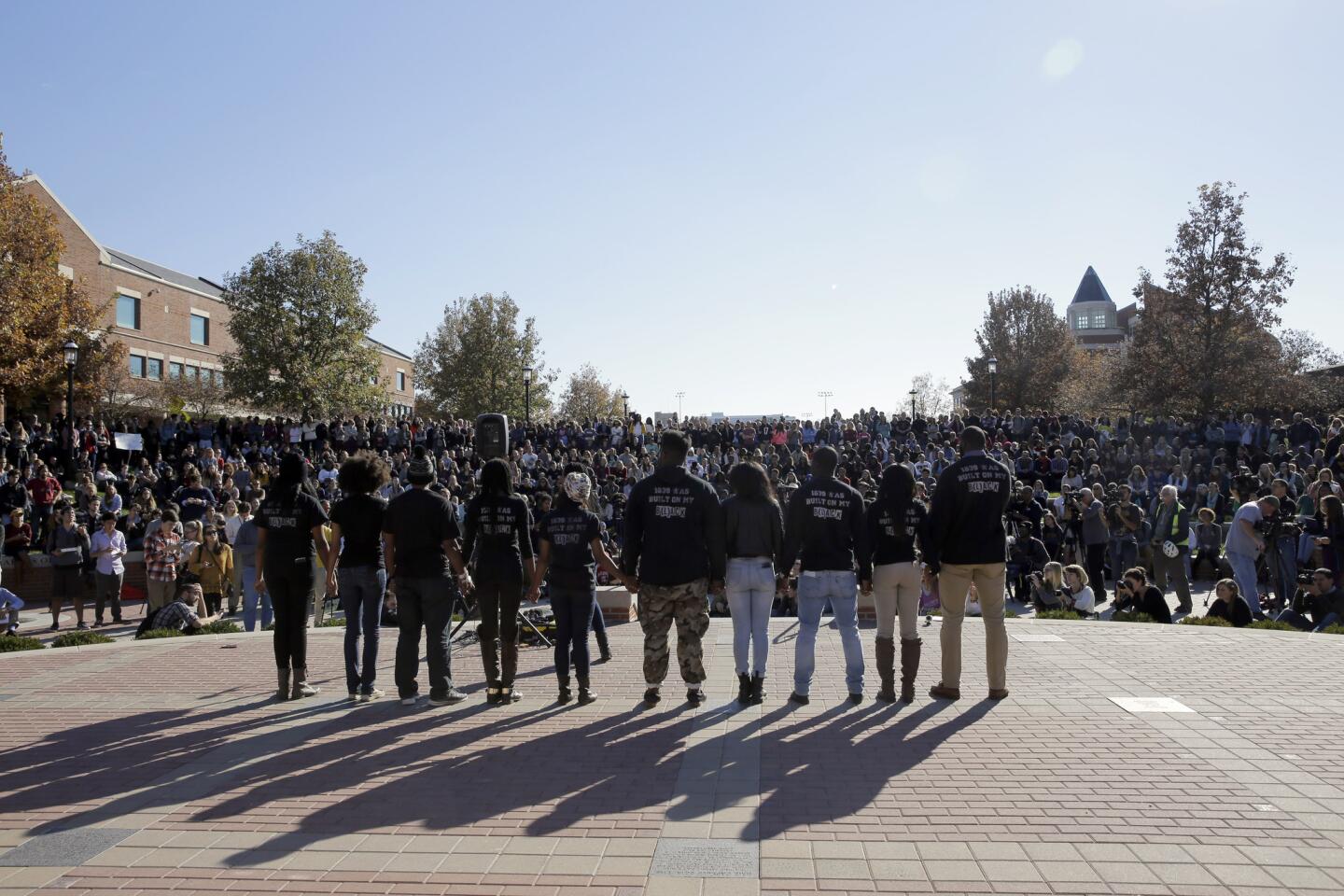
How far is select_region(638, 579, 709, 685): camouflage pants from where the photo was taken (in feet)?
21.7

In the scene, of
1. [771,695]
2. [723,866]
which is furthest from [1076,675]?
[723,866]

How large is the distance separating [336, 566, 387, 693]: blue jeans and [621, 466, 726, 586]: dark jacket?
1.93 m

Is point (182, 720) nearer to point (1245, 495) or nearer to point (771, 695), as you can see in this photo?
point (771, 695)

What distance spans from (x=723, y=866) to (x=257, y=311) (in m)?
40.1

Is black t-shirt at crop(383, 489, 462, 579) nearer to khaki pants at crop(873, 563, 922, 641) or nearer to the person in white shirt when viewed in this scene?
khaki pants at crop(873, 563, 922, 641)

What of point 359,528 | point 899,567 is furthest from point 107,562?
point 899,567

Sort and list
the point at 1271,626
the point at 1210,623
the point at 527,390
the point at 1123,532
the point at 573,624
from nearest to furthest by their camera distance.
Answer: the point at 573,624 < the point at 1271,626 < the point at 1210,623 < the point at 1123,532 < the point at 527,390

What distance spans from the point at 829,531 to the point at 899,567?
57 cm

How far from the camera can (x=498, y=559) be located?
6918mm

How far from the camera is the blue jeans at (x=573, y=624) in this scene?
6773 millimetres

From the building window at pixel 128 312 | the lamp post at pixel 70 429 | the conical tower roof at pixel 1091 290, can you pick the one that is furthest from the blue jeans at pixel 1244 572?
the conical tower roof at pixel 1091 290

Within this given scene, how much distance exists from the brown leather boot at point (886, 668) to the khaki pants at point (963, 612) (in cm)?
36

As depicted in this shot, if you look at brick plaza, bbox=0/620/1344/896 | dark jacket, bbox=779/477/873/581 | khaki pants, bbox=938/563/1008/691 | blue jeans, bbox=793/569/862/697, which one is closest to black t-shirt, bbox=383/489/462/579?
brick plaza, bbox=0/620/1344/896

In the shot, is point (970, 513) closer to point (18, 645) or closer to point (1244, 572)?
point (1244, 572)
